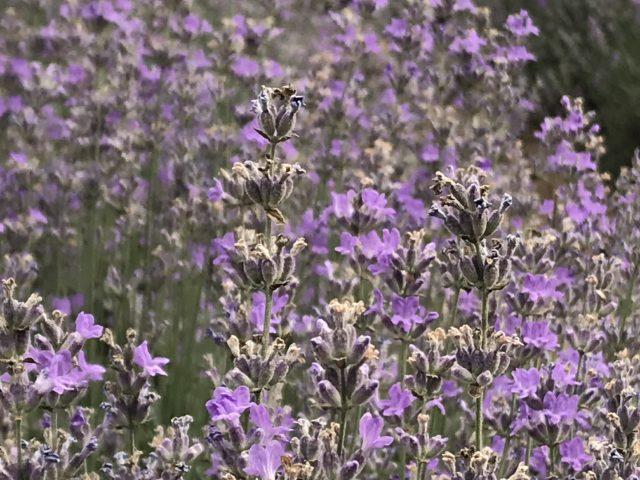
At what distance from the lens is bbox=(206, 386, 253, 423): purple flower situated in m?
1.91

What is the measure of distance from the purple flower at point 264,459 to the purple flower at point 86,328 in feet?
1.70

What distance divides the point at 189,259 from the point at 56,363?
91.7 inches

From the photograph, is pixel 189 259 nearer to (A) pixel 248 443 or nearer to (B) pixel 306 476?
(A) pixel 248 443

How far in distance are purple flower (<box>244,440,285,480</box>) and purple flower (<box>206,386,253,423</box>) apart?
18cm

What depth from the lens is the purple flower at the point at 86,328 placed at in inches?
82.0

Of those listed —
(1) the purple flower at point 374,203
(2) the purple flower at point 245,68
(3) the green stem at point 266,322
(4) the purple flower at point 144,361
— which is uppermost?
(2) the purple flower at point 245,68

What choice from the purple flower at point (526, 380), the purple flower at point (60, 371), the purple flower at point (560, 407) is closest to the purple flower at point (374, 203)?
the purple flower at point (526, 380)

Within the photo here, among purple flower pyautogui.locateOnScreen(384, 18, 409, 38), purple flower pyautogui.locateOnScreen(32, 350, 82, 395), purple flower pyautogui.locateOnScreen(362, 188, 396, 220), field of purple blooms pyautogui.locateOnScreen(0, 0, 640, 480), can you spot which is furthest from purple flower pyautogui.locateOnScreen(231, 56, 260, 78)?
purple flower pyautogui.locateOnScreen(32, 350, 82, 395)

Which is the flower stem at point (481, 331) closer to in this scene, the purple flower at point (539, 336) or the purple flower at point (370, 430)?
the purple flower at point (370, 430)

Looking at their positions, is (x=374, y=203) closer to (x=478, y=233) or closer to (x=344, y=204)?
(x=344, y=204)

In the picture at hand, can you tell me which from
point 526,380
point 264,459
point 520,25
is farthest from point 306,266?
point 264,459

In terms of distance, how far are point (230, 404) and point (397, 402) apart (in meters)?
0.47

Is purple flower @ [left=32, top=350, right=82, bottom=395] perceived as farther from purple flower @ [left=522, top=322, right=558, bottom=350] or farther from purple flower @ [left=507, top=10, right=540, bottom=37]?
purple flower @ [left=507, top=10, right=540, bottom=37]

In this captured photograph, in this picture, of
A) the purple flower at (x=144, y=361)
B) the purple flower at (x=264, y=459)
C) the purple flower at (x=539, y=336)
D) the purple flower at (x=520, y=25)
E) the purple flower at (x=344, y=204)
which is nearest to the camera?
the purple flower at (x=264, y=459)
